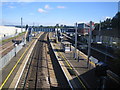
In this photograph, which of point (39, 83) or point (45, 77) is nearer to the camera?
point (39, 83)

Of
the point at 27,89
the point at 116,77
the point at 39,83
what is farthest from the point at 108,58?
the point at 27,89

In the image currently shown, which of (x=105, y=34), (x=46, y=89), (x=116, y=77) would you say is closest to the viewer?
(x=46, y=89)

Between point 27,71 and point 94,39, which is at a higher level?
point 94,39

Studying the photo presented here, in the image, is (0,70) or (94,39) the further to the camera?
(94,39)

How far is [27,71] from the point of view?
71.0 feet

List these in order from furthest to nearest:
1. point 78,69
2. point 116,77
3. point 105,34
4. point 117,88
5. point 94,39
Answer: point 94,39 < point 105,34 < point 78,69 < point 116,77 < point 117,88

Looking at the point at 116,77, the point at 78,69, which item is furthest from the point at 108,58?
the point at 116,77

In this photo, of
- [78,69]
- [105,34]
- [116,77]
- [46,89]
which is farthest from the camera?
[105,34]

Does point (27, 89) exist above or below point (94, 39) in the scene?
below

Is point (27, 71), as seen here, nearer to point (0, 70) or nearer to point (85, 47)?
point (0, 70)

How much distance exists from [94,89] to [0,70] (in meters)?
10.8

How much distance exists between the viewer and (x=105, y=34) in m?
35.8

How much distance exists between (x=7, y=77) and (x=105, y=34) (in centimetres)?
2418

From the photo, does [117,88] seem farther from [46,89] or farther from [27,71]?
[27,71]
